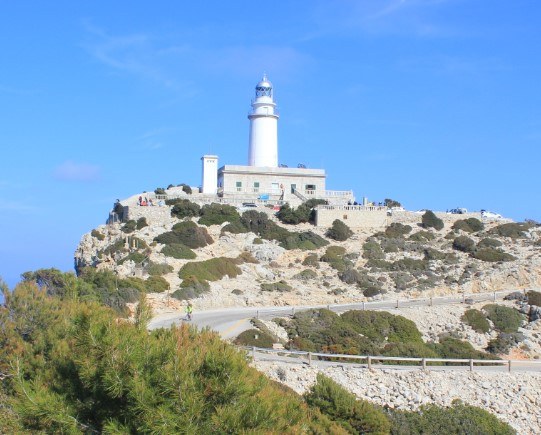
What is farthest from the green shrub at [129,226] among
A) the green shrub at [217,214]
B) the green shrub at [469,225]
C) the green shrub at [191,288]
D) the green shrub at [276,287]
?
the green shrub at [469,225]

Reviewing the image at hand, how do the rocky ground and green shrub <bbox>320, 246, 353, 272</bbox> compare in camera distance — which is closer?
the rocky ground

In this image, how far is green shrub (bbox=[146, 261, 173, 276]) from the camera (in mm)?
36594

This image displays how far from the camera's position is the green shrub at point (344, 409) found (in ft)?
50.8

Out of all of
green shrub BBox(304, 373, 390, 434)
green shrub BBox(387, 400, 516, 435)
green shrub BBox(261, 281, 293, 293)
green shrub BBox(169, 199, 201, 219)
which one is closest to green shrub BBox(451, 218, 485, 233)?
green shrub BBox(261, 281, 293, 293)

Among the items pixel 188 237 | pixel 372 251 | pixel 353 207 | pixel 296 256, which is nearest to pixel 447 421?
A: pixel 296 256

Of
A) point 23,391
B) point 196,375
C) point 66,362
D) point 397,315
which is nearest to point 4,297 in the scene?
point 66,362

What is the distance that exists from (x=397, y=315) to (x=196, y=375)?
2299 cm

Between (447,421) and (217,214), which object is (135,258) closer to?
(217,214)

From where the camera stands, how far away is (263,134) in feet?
189

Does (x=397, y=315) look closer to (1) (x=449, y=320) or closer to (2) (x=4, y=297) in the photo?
(1) (x=449, y=320)

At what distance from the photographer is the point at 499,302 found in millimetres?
35938

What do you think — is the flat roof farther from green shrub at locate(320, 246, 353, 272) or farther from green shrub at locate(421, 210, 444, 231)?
green shrub at locate(320, 246, 353, 272)

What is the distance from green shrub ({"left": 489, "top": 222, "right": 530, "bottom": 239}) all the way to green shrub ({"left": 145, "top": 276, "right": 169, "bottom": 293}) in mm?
26503

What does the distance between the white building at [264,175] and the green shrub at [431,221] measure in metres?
6.47
